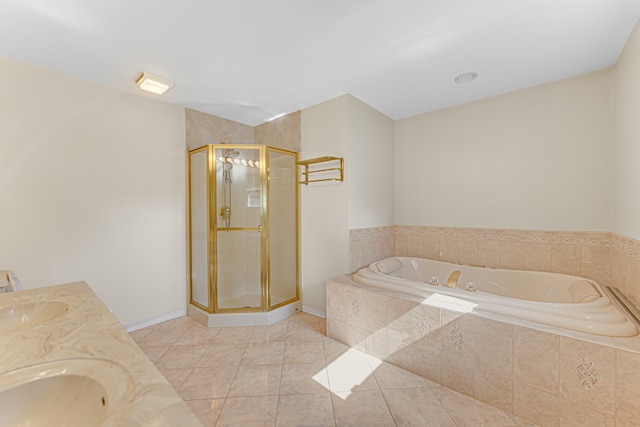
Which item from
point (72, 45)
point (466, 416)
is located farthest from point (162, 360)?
point (72, 45)

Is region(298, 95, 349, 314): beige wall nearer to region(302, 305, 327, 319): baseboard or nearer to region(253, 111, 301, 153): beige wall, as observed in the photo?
region(302, 305, 327, 319): baseboard

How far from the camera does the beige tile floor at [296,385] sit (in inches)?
57.2

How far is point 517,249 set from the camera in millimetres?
2426

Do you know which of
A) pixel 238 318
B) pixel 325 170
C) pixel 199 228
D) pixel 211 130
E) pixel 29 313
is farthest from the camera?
pixel 211 130

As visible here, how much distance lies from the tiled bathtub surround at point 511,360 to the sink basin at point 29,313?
1766 millimetres

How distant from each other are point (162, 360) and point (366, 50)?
8.91 feet

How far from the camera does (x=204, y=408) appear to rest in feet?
5.00

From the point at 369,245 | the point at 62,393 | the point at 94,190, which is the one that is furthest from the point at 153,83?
the point at 369,245

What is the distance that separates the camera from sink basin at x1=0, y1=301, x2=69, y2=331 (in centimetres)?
112

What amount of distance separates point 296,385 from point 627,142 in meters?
2.68

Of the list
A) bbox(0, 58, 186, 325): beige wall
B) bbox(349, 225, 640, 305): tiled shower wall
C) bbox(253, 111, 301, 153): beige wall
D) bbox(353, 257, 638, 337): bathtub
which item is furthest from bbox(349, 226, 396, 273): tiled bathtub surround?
bbox(0, 58, 186, 325): beige wall

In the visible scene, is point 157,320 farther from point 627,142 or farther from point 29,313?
point 627,142

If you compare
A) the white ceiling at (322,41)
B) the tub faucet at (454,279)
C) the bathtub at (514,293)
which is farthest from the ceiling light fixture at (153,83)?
the tub faucet at (454,279)

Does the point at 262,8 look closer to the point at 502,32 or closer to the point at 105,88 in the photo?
the point at 502,32
